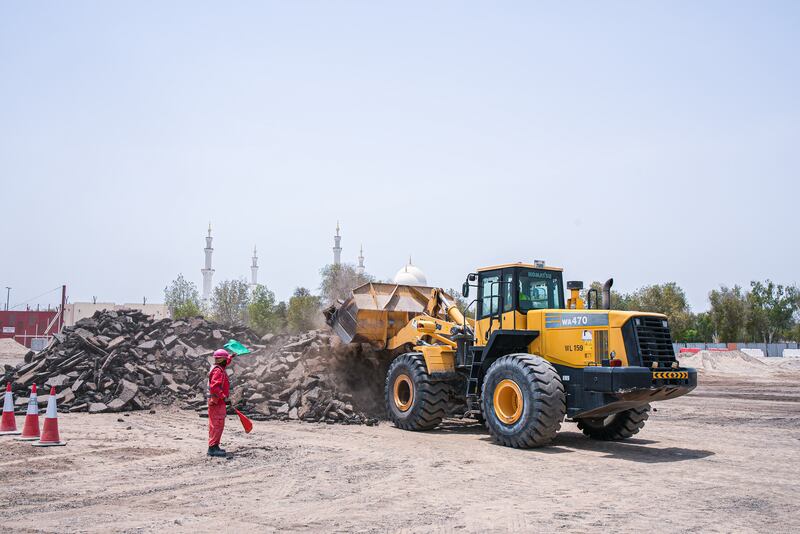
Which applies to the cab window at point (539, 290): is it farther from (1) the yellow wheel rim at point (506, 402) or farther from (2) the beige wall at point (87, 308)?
(2) the beige wall at point (87, 308)

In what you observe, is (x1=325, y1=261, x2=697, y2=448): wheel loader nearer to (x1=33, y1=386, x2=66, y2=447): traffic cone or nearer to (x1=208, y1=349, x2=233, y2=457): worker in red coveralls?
(x1=208, y1=349, x2=233, y2=457): worker in red coveralls

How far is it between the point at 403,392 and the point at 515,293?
355 cm

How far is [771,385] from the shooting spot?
107 feet

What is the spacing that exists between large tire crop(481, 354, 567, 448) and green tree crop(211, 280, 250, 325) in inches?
2036

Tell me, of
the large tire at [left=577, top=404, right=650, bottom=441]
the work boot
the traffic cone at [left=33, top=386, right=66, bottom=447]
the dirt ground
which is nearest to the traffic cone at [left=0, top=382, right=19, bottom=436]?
the dirt ground

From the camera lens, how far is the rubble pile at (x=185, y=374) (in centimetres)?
1641

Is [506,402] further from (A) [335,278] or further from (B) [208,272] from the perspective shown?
(B) [208,272]

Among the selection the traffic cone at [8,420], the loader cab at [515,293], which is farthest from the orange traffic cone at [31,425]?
the loader cab at [515,293]

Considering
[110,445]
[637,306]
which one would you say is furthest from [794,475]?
[637,306]

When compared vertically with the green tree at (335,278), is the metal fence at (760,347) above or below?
below

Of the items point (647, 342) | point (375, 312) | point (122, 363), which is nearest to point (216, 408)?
point (375, 312)

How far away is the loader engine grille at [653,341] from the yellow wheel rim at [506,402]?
7.29 feet

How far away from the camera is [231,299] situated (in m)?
64.8

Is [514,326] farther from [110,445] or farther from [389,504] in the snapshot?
[110,445]
